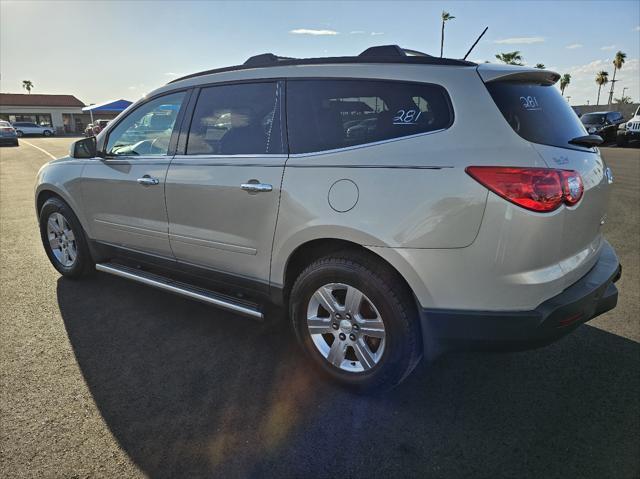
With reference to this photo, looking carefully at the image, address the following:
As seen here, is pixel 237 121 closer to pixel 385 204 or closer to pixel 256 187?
pixel 256 187

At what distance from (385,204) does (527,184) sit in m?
0.66

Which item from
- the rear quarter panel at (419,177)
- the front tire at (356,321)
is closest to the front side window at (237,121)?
the rear quarter panel at (419,177)

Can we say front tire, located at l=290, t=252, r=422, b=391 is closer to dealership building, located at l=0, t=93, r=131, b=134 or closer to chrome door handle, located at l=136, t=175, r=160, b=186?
chrome door handle, located at l=136, t=175, r=160, b=186

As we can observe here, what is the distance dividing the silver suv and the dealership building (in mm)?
62986

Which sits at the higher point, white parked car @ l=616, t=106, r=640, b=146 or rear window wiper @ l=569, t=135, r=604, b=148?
rear window wiper @ l=569, t=135, r=604, b=148

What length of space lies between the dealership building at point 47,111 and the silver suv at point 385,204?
6299cm

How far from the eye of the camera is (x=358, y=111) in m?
2.57

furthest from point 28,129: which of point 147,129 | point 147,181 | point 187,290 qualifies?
point 187,290

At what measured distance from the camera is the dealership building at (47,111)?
190 ft

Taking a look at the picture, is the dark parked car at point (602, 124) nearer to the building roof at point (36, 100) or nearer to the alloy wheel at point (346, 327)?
the alloy wheel at point (346, 327)

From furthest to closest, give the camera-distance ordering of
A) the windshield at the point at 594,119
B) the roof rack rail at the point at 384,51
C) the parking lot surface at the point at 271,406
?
the windshield at the point at 594,119 → the roof rack rail at the point at 384,51 → the parking lot surface at the point at 271,406

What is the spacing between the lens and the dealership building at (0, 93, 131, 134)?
2281 inches

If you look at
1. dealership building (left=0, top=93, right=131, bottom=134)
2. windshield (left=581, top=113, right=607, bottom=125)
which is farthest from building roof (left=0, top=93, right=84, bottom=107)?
windshield (left=581, top=113, right=607, bottom=125)

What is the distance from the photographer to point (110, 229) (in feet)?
12.8
